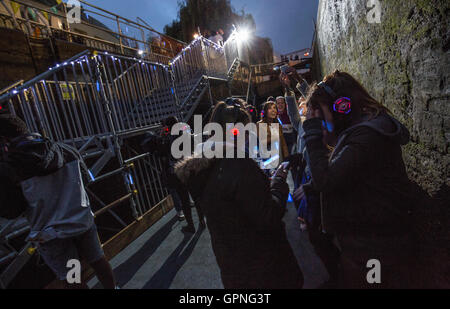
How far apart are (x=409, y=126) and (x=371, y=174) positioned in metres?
0.86

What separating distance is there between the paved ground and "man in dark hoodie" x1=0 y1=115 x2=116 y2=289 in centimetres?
95

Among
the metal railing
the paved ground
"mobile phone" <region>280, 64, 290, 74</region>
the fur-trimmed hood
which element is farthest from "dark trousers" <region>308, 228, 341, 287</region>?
the metal railing

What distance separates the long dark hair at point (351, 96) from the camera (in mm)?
1331

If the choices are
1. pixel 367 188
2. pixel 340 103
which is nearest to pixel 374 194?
pixel 367 188

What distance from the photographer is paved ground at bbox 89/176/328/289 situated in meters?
2.63

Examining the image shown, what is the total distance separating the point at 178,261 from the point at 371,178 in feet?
9.34

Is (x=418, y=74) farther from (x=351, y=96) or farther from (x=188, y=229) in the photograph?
(x=188, y=229)

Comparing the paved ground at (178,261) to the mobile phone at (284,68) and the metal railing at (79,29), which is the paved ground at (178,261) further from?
the metal railing at (79,29)

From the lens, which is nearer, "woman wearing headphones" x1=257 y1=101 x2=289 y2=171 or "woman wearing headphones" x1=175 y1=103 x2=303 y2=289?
"woman wearing headphones" x1=175 y1=103 x2=303 y2=289

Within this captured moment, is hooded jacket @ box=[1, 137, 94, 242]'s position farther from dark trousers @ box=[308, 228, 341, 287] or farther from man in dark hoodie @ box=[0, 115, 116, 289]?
dark trousers @ box=[308, 228, 341, 287]

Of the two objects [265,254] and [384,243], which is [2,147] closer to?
[265,254]

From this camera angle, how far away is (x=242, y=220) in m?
1.25

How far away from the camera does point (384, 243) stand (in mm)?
1247
